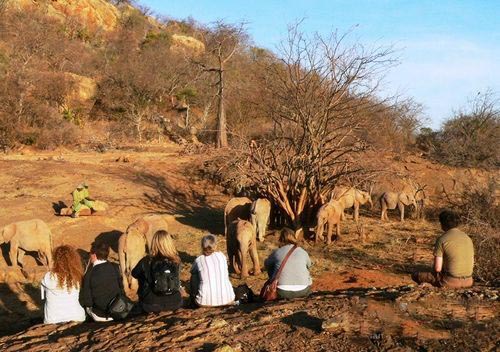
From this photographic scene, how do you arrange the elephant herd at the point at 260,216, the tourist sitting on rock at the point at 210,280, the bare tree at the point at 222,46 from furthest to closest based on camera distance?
the bare tree at the point at 222,46 < the elephant herd at the point at 260,216 < the tourist sitting on rock at the point at 210,280

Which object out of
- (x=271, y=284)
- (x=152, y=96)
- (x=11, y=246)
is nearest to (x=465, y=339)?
(x=271, y=284)

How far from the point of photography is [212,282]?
584 cm

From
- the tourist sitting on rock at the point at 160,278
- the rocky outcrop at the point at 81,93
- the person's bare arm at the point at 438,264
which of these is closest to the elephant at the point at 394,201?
the person's bare arm at the point at 438,264

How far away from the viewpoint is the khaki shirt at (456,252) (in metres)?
5.88

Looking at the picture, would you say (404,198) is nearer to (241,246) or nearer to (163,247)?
(241,246)

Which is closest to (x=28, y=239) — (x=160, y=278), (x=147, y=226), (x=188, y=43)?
(x=147, y=226)

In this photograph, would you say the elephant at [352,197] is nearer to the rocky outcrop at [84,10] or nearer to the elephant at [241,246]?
A: the elephant at [241,246]

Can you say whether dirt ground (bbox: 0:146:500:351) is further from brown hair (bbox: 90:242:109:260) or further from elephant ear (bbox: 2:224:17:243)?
brown hair (bbox: 90:242:109:260)

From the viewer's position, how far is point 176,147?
3002 centimetres

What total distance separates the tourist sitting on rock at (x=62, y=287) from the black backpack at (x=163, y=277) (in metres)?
0.82

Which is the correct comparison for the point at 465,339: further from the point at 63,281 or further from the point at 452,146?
the point at 452,146

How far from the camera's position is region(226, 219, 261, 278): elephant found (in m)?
10.3

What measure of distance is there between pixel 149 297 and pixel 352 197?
36.7 ft

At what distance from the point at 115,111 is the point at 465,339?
32.7m
